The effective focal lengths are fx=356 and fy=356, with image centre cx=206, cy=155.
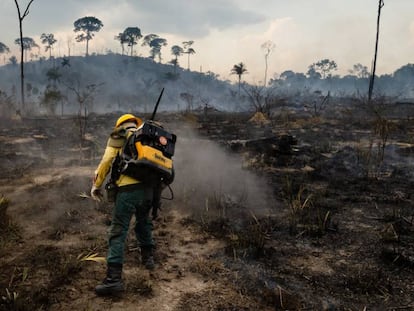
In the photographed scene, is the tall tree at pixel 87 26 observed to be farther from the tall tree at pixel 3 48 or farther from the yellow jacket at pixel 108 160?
the yellow jacket at pixel 108 160

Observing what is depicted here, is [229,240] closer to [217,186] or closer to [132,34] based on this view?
[217,186]

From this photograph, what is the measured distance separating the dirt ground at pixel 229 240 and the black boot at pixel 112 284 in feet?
0.22

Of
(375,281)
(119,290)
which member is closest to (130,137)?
(119,290)

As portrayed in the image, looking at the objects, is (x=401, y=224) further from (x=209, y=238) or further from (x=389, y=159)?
(x=389, y=159)

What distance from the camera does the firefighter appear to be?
3189 millimetres

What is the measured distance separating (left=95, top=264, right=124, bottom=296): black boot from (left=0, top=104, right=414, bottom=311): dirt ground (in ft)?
0.22

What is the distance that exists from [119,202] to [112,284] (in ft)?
2.39

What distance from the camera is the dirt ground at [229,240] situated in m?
3.18

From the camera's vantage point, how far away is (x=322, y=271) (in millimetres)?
3703

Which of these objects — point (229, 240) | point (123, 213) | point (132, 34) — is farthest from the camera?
point (132, 34)

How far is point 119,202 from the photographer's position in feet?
11.0

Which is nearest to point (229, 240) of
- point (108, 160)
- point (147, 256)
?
point (147, 256)

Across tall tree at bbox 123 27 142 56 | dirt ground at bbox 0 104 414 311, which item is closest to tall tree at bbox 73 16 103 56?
tall tree at bbox 123 27 142 56

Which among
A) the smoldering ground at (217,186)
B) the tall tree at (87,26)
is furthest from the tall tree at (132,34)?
the smoldering ground at (217,186)
